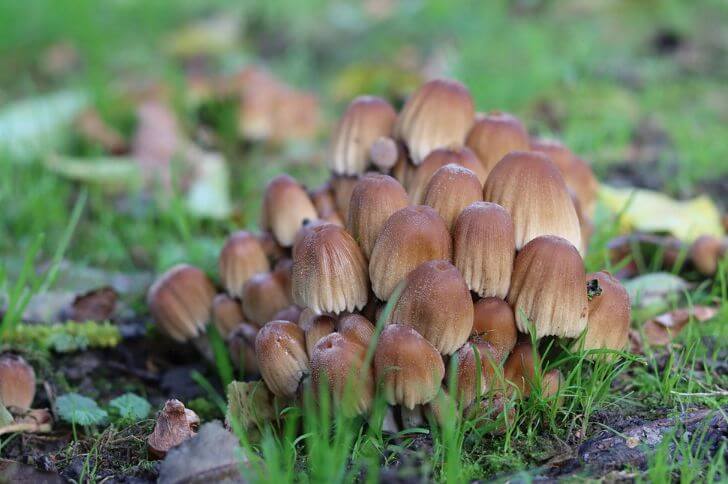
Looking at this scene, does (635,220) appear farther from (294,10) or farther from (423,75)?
(294,10)

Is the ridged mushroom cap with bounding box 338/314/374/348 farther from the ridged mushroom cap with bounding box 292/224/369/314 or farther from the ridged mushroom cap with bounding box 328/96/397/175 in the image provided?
the ridged mushroom cap with bounding box 328/96/397/175

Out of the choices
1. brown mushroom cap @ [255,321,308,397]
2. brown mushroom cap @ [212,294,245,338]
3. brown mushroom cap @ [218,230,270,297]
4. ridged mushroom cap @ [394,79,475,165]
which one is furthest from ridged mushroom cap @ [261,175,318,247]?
brown mushroom cap @ [255,321,308,397]

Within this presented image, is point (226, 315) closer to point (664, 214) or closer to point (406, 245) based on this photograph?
point (406, 245)

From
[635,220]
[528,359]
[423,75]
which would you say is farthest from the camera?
A: [423,75]

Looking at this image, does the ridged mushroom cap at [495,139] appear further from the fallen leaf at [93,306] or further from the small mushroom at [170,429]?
the fallen leaf at [93,306]

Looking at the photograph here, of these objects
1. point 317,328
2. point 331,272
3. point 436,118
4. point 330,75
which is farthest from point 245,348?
point 330,75

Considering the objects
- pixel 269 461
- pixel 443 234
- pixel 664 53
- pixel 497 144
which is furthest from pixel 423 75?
pixel 269 461
